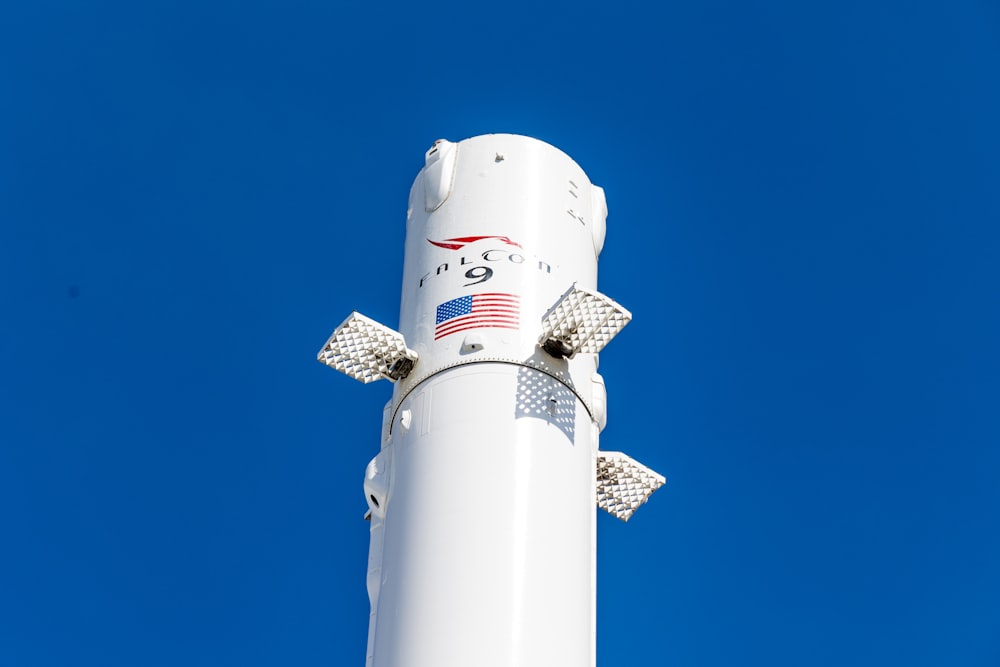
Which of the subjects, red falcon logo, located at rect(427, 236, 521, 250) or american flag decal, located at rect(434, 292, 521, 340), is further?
red falcon logo, located at rect(427, 236, 521, 250)

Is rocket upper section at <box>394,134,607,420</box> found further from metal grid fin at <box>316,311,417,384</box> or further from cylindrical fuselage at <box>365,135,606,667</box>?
metal grid fin at <box>316,311,417,384</box>

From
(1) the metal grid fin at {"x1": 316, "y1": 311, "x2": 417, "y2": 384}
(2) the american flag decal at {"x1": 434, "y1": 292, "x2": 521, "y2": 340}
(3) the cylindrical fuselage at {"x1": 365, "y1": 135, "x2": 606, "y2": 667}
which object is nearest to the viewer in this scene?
(3) the cylindrical fuselage at {"x1": 365, "y1": 135, "x2": 606, "y2": 667}

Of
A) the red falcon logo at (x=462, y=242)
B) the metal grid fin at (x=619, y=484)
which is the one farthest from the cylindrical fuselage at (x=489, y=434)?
the metal grid fin at (x=619, y=484)

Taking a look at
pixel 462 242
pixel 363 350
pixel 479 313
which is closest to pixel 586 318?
pixel 479 313

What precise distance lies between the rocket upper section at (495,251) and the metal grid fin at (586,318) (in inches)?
19.9

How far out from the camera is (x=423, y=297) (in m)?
20.0

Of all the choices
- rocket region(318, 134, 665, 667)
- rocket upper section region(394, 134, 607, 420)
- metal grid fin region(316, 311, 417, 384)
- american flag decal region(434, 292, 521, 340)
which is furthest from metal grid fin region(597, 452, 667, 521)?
metal grid fin region(316, 311, 417, 384)

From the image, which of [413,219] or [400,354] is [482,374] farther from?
[413,219]

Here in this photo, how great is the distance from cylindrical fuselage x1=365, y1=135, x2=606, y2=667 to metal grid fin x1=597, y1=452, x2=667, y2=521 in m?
0.62

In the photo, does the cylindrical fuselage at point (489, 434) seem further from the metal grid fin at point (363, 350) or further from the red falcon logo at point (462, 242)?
the metal grid fin at point (363, 350)

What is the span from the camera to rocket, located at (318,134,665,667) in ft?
56.1

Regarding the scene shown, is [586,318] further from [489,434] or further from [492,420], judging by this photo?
[489,434]

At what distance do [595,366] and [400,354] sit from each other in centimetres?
262

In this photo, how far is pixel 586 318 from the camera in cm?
1875
